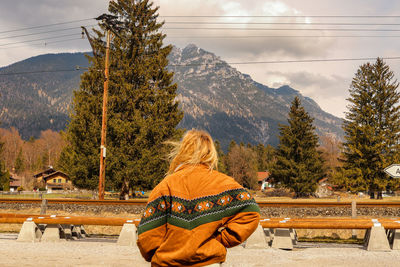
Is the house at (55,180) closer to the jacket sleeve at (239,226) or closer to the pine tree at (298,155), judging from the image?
the pine tree at (298,155)

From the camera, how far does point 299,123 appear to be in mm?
50812

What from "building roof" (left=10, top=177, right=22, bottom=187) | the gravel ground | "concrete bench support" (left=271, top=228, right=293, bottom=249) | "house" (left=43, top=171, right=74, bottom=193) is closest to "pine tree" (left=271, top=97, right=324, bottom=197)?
the gravel ground

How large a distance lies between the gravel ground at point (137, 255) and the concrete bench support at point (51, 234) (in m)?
0.33

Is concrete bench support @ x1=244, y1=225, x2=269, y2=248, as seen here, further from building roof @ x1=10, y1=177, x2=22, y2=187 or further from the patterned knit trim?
building roof @ x1=10, y1=177, x2=22, y2=187

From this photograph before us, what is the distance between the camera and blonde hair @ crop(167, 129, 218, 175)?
3072mm

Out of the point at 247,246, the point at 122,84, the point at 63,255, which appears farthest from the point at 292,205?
the point at 122,84

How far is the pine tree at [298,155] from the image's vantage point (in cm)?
5012

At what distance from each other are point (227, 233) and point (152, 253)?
60cm

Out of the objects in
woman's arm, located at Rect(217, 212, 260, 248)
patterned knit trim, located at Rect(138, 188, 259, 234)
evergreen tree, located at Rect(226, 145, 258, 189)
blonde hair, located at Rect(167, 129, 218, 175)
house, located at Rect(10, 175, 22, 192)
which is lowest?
house, located at Rect(10, 175, 22, 192)

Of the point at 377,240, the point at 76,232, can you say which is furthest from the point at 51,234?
the point at 377,240

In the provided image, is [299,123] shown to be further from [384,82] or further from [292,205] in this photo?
[292,205]

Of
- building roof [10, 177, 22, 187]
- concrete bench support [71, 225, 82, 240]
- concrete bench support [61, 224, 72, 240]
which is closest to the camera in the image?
concrete bench support [61, 224, 72, 240]

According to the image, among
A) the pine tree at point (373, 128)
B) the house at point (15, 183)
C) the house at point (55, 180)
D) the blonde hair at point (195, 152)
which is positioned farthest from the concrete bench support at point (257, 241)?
the house at point (15, 183)

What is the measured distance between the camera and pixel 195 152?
3072 mm
